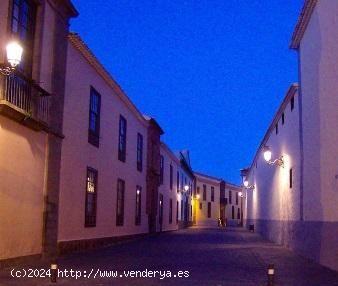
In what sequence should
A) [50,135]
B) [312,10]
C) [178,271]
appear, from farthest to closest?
[312,10]
[50,135]
[178,271]

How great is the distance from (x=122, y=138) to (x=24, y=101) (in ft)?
42.7

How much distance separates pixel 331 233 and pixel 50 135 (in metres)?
8.14

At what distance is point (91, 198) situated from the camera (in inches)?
817

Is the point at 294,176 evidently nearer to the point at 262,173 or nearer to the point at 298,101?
the point at 298,101

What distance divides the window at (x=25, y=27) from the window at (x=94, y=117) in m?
6.01

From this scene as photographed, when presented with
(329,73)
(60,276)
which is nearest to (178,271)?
(60,276)

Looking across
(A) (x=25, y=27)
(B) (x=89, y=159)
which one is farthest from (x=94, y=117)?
(A) (x=25, y=27)

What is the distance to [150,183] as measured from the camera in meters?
34.1

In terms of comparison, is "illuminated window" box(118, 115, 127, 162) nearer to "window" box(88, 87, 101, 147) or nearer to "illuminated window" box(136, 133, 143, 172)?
"illuminated window" box(136, 133, 143, 172)

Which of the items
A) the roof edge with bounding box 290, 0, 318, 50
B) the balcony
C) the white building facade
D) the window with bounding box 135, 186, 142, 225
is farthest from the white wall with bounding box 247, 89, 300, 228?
the balcony

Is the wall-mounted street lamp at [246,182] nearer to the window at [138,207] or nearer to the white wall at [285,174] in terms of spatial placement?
the white wall at [285,174]

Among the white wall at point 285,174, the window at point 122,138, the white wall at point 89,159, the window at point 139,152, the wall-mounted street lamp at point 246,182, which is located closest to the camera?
the white wall at point 89,159

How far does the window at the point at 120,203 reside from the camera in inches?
988

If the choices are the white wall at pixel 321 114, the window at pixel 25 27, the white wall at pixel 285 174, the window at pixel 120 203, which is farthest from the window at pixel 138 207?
the window at pixel 25 27
